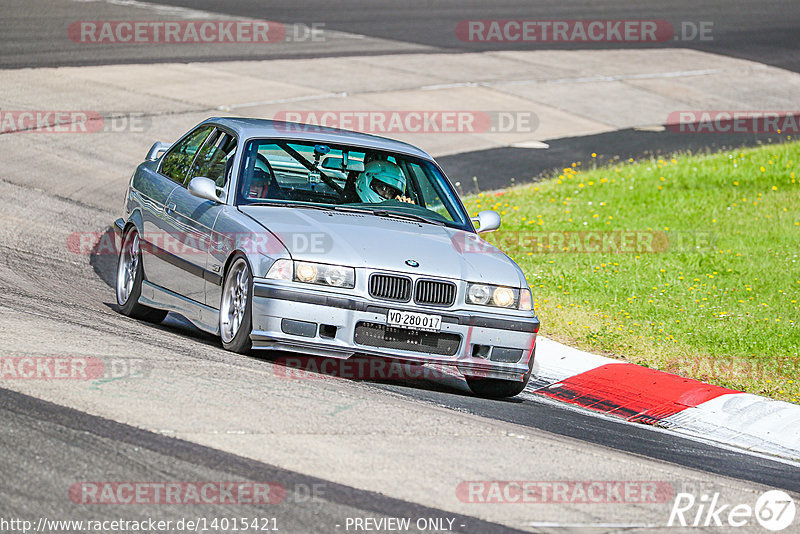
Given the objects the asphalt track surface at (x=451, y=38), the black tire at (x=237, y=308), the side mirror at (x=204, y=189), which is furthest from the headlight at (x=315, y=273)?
the asphalt track surface at (x=451, y=38)

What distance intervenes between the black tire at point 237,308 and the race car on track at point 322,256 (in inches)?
0.5

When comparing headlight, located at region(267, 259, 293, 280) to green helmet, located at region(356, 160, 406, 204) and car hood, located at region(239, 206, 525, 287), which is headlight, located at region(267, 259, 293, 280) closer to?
car hood, located at region(239, 206, 525, 287)

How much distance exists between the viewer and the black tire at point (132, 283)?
9227mm

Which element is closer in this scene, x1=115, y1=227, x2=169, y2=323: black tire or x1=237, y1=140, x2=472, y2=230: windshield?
x1=237, y1=140, x2=472, y2=230: windshield

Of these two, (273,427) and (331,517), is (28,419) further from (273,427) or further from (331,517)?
(331,517)

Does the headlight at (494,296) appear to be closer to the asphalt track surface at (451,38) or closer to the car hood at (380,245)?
the car hood at (380,245)

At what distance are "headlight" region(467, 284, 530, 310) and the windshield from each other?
1.09 m

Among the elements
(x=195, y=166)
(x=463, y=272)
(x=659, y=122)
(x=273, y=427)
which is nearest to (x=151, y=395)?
(x=273, y=427)

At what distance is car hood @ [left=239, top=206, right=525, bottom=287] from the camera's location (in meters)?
7.59

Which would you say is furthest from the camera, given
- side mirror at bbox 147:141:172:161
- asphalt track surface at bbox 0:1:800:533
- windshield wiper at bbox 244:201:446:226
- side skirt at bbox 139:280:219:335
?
side mirror at bbox 147:141:172:161

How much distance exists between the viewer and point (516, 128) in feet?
70.2

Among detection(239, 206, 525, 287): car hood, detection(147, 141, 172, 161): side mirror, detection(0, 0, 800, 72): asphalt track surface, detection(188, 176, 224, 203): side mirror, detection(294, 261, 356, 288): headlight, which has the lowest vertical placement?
detection(294, 261, 356, 288): headlight

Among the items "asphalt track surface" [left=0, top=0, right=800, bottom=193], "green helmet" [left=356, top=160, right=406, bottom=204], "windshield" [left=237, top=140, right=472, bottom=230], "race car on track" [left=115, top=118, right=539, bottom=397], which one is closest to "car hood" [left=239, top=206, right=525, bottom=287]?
"race car on track" [left=115, top=118, right=539, bottom=397]

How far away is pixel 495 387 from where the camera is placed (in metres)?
8.34
